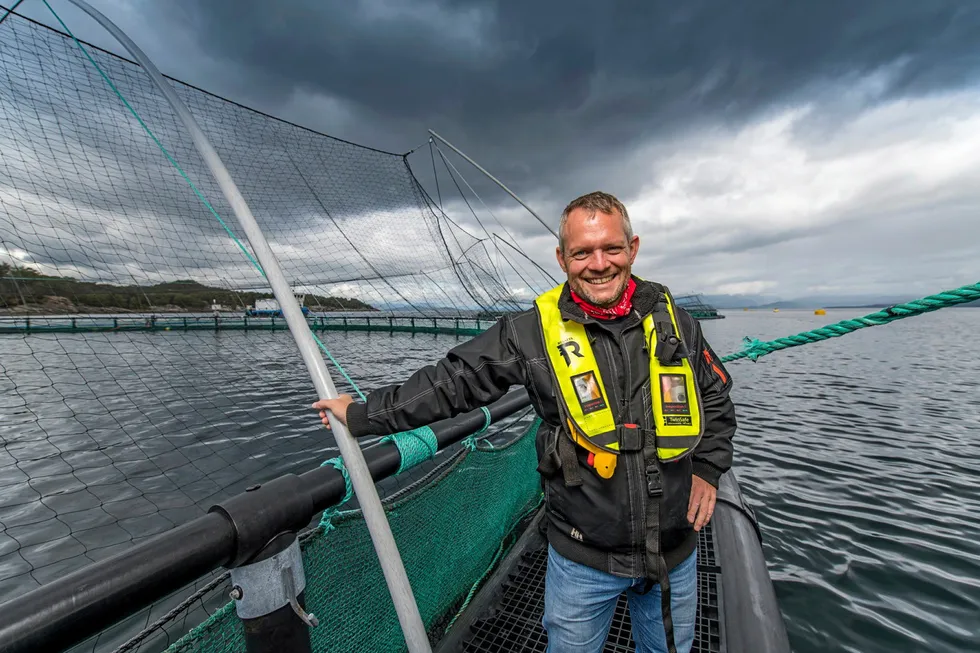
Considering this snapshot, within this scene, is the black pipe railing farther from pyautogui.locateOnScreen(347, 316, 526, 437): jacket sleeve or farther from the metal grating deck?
the metal grating deck

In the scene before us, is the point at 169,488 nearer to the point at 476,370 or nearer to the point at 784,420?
the point at 476,370

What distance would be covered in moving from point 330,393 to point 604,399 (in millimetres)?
1262

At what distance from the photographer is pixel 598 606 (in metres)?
1.93

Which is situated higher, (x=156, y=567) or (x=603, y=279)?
(x=603, y=279)

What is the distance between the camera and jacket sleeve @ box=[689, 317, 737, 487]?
1990 mm

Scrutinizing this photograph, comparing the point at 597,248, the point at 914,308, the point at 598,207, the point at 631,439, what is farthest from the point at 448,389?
the point at 914,308

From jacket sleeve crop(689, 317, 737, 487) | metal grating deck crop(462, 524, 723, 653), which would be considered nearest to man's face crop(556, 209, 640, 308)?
jacket sleeve crop(689, 317, 737, 487)

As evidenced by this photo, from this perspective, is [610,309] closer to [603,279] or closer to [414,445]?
[603,279]

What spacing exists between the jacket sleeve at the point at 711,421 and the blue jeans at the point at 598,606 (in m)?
0.43

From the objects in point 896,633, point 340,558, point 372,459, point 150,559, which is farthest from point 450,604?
point 896,633

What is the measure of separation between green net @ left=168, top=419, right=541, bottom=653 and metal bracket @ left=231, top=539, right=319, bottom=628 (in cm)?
16

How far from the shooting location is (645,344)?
6.36 feet

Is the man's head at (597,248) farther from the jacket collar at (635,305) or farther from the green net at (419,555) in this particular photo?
the green net at (419,555)

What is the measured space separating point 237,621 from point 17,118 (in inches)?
247
